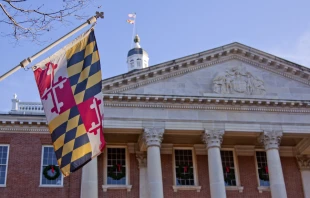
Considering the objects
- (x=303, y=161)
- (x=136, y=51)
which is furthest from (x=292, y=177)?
(x=136, y=51)

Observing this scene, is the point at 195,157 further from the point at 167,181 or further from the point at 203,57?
the point at 203,57

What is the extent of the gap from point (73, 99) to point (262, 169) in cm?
2005

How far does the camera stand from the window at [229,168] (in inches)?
1203

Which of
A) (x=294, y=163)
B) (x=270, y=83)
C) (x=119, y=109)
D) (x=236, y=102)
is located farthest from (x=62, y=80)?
(x=294, y=163)

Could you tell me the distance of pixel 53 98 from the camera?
13453 millimetres

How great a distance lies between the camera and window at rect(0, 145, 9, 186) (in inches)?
1107

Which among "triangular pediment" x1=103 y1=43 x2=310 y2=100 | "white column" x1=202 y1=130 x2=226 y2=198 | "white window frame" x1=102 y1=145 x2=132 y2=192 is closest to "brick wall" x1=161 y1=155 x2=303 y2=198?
"white window frame" x1=102 y1=145 x2=132 y2=192

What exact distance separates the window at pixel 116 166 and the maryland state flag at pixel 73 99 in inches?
635

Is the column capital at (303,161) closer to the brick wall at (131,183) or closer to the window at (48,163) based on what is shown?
the brick wall at (131,183)

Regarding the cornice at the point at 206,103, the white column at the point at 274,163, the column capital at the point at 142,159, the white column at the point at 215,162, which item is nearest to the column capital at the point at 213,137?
the white column at the point at 215,162

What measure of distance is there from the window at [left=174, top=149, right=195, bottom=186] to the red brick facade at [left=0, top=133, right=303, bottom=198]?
41cm

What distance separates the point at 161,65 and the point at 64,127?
1574 cm

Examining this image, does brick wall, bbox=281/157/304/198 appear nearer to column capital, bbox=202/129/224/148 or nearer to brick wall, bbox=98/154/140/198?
column capital, bbox=202/129/224/148

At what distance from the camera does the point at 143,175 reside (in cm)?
2950
